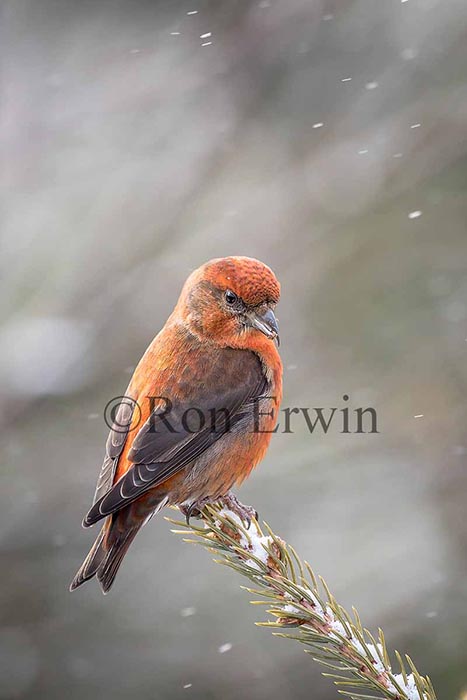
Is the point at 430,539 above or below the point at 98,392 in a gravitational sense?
below

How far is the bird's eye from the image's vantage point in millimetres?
3596

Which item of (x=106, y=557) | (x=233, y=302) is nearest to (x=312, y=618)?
(x=106, y=557)

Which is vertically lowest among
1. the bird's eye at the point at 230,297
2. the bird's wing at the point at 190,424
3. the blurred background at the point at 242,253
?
the blurred background at the point at 242,253

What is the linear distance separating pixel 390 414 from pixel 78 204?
8.77 ft

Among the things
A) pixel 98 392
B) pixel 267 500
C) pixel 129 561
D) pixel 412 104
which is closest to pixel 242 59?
pixel 412 104

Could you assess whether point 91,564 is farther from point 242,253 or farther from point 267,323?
point 242,253

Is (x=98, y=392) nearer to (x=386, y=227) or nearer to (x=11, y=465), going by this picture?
(x=11, y=465)

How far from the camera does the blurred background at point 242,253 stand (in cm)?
498

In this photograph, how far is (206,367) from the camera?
11.7ft

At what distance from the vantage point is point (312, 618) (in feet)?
7.77

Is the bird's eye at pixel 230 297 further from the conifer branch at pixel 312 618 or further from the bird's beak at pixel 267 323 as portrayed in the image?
the conifer branch at pixel 312 618

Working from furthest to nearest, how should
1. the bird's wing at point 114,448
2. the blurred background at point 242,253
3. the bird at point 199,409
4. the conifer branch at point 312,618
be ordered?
the blurred background at point 242,253 → the bird's wing at point 114,448 → the bird at point 199,409 → the conifer branch at point 312,618

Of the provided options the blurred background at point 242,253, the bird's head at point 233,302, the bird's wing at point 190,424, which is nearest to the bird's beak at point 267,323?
the bird's head at point 233,302

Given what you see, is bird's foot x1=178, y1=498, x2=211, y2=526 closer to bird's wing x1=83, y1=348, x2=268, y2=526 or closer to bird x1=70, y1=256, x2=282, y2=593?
bird x1=70, y1=256, x2=282, y2=593
